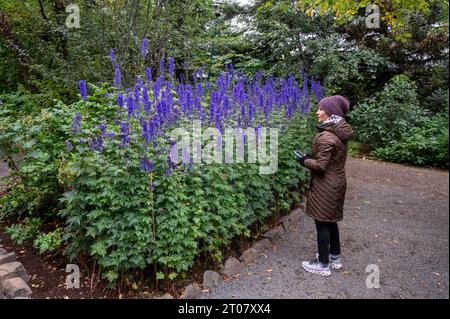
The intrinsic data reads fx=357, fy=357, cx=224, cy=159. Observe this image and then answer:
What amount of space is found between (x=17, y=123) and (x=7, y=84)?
6507 mm

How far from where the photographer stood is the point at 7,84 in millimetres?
8867

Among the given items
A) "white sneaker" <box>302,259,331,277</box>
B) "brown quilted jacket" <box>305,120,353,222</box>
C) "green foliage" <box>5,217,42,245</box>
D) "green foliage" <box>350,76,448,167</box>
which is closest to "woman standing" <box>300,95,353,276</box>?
"brown quilted jacket" <box>305,120,353,222</box>

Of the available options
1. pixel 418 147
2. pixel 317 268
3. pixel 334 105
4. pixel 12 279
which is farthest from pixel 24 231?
pixel 418 147

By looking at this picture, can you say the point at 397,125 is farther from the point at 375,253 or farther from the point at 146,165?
the point at 146,165

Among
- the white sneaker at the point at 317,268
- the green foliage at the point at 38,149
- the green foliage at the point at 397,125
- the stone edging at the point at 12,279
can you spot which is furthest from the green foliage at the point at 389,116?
the stone edging at the point at 12,279

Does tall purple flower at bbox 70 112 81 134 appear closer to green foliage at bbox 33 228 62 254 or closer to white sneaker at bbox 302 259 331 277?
green foliage at bbox 33 228 62 254

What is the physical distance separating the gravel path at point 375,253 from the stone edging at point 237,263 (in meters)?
0.07

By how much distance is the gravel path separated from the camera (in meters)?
3.25

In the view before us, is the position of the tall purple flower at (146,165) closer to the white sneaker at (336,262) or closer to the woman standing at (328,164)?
the woman standing at (328,164)

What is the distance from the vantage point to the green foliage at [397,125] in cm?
696

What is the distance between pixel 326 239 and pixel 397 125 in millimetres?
5948

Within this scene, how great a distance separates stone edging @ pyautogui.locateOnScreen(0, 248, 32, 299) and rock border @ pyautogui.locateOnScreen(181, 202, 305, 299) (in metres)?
1.32

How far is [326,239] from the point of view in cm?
346

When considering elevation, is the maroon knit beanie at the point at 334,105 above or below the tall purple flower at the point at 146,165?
above
